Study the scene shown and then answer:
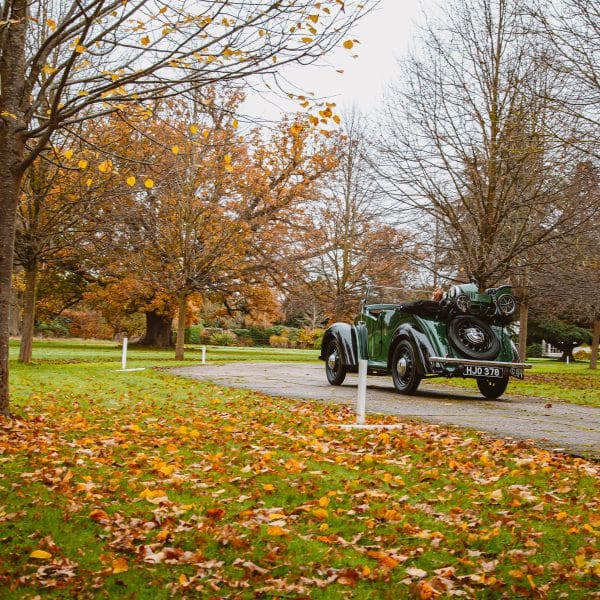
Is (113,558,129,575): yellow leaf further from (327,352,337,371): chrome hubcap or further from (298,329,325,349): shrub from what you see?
(298,329,325,349): shrub

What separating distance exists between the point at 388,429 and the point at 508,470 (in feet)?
6.35

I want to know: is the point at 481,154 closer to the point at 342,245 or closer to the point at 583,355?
the point at 342,245

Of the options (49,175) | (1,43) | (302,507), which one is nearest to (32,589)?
(302,507)

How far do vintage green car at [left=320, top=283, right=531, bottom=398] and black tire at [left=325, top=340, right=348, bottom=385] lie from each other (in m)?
0.93

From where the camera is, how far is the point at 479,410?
9.84 meters

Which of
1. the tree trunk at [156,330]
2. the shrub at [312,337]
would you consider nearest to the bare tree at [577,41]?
the tree trunk at [156,330]

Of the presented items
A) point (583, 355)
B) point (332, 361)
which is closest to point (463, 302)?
point (332, 361)

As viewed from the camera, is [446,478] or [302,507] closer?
[302,507]

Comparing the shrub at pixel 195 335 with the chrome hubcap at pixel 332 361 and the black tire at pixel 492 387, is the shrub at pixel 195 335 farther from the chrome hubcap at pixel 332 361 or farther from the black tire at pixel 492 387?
the black tire at pixel 492 387

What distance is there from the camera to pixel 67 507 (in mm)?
4500

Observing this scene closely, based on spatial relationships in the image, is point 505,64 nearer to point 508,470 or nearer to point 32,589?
point 508,470

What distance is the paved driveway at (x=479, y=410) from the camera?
7.34 metres

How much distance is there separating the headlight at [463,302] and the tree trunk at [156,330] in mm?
26080

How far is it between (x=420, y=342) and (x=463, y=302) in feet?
3.10
